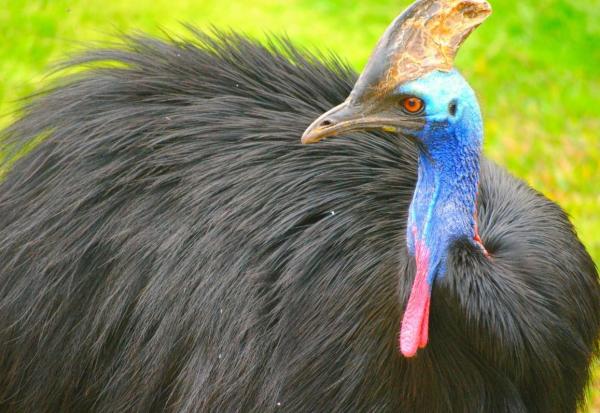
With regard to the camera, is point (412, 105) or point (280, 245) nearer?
point (412, 105)

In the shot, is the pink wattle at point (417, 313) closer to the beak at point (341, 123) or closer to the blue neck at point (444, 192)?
the blue neck at point (444, 192)

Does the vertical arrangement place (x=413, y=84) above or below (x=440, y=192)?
above

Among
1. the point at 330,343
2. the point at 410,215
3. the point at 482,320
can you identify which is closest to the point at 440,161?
the point at 410,215

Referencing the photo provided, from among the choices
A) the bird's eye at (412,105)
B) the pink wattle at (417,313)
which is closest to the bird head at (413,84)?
the bird's eye at (412,105)

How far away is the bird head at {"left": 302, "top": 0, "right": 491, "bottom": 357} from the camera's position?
A: 2.20 metres

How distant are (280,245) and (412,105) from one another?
61 cm

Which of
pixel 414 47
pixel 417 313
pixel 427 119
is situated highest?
pixel 414 47

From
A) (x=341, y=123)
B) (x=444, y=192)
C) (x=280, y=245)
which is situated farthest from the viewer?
(x=280, y=245)

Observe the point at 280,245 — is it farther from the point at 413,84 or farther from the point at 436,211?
the point at 413,84

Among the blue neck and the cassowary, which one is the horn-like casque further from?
the blue neck

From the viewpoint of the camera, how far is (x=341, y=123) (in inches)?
86.4

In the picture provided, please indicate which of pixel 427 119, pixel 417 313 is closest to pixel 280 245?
pixel 417 313

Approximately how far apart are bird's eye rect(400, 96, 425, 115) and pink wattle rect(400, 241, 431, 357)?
27cm

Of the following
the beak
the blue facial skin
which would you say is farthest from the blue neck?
the beak
